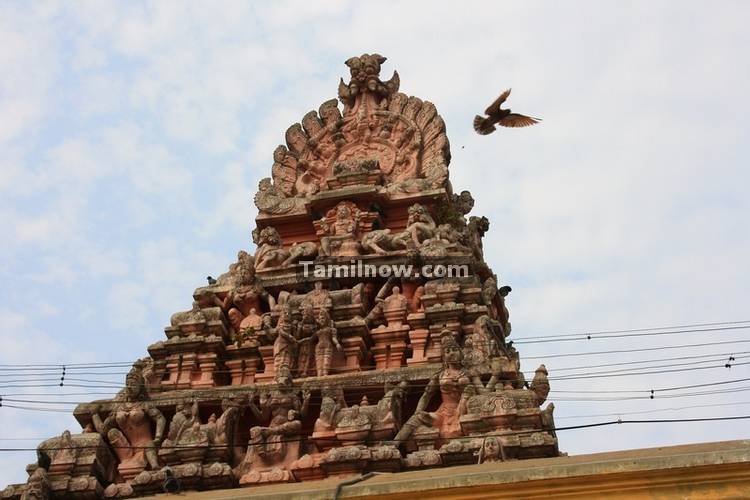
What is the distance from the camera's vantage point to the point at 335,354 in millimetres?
17312

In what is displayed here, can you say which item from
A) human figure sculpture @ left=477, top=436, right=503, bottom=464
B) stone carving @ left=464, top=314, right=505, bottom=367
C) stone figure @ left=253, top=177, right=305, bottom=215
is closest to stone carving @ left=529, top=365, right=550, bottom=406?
stone carving @ left=464, top=314, right=505, bottom=367

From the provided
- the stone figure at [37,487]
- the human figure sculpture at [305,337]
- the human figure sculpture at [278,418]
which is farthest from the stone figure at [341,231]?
the stone figure at [37,487]

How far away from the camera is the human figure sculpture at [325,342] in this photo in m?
17.0

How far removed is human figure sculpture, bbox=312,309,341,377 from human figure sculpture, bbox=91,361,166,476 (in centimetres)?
246

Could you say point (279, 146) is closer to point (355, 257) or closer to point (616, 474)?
point (355, 257)

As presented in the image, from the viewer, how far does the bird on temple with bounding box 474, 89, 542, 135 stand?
776 inches

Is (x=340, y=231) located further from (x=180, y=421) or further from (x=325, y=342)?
(x=180, y=421)

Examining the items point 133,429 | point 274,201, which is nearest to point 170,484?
point 133,429

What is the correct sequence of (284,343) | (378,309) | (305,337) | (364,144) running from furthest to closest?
(364,144) < (378,309) < (305,337) < (284,343)

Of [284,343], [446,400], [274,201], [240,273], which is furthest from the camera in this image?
[274,201]

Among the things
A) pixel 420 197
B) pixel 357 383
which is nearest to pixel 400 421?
pixel 357 383

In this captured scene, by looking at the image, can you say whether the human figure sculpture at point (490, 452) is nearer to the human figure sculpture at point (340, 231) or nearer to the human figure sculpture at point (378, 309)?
the human figure sculpture at point (378, 309)

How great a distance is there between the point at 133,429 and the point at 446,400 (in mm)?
4640

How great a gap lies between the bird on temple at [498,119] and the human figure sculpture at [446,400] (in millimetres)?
5159
